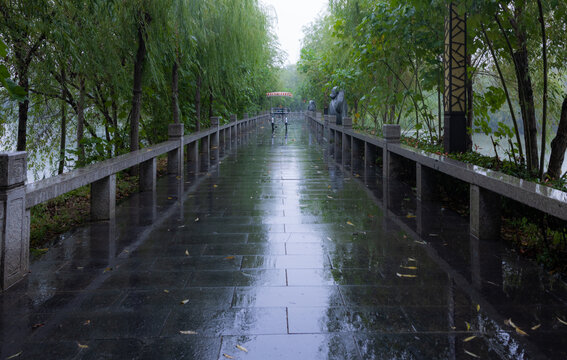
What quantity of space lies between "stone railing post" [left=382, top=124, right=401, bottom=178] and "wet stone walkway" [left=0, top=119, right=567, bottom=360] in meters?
3.54

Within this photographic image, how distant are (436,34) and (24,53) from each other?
8.18 meters

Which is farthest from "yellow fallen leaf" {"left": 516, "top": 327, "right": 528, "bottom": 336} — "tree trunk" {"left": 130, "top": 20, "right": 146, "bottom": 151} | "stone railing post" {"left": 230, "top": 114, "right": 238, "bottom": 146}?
"stone railing post" {"left": 230, "top": 114, "right": 238, "bottom": 146}

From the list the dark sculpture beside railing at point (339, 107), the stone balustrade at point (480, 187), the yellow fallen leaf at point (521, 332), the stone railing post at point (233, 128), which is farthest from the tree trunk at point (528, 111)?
the stone railing post at point (233, 128)

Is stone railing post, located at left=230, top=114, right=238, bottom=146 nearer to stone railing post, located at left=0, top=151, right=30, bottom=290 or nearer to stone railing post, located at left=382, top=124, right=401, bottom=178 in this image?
stone railing post, located at left=382, top=124, right=401, bottom=178

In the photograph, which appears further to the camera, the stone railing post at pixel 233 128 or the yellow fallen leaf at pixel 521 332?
the stone railing post at pixel 233 128

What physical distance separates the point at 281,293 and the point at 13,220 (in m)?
2.46

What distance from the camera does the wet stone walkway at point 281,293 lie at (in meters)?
3.35

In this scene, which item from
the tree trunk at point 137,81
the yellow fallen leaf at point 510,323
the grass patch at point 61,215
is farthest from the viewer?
the tree trunk at point 137,81

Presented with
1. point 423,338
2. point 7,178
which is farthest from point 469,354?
point 7,178

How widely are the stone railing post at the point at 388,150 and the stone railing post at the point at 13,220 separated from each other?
25.9 ft

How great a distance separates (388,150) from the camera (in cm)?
1116

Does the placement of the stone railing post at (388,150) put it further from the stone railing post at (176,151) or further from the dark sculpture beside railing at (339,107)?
the dark sculpture beside railing at (339,107)

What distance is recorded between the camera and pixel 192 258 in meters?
5.36

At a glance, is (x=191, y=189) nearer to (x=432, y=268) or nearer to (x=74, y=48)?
(x=74, y=48)
